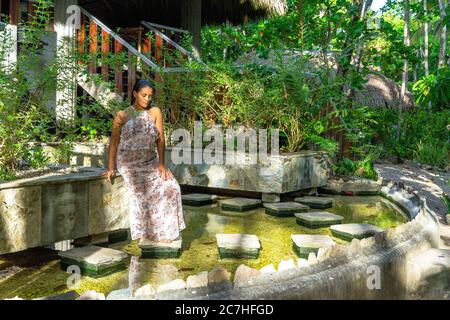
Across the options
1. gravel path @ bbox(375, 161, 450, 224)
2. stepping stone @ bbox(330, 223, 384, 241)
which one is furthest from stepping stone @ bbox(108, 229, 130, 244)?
gravel path @ bbox(375, 161, 450, 224)

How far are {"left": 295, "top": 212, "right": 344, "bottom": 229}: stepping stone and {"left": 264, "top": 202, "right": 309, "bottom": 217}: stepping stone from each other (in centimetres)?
31

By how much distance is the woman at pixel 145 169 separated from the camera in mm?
4199

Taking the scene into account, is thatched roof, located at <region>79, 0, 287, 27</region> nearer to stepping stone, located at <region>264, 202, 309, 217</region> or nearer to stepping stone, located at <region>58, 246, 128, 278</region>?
stepping stone, located at <region>264, 202, 309, 217</region>

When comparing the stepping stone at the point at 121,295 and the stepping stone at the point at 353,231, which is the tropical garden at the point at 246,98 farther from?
the stepping stone at the point at 353,231

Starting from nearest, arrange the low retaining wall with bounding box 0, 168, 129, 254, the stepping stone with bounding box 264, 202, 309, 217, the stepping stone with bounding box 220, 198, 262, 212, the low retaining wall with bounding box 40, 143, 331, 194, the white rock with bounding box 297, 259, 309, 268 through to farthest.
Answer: the white rock with bounding box 297, 259, 309, 268, the low retaining wall with bounding box 0, 168, 129, 254, the stepping stone with bounding box 264, 202, 309, 217, the stepping stone with bounding box 220, 198, 262, 212, the low retaining wall with bounding box 40, 143, 331, 194

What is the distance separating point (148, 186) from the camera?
4289 millimetres

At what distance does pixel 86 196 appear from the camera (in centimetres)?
419

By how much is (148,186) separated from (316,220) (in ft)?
6.75

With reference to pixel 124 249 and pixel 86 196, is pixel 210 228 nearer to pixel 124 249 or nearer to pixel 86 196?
pixel 124 249

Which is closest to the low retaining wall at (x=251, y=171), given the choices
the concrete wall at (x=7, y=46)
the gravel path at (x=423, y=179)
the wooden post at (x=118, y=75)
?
the wooden post at (x=118, y=75)

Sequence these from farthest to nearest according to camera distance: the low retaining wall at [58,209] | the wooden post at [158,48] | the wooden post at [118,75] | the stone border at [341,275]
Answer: the wooden post at [158,48]
the wooden post at [118,75]
the low retaining wall at [58,209]
the stone border at [341,275]

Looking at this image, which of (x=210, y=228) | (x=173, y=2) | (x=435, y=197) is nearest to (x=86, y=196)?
(x=210, y=228)

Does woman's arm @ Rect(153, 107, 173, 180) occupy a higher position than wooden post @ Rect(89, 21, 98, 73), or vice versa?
wooden post @ Rect(89, 21, 98, 73)

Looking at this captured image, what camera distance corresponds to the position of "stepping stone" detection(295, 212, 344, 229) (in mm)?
5402
